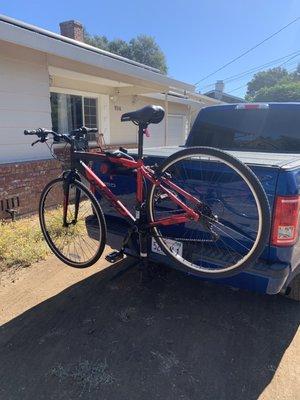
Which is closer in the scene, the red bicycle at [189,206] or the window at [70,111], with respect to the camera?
the red bicycle at [189,206]

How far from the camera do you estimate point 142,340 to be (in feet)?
8.96

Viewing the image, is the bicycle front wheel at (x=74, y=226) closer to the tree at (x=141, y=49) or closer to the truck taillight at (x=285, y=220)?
the truck taillight at (x=285, y=220)

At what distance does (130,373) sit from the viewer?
238 cm

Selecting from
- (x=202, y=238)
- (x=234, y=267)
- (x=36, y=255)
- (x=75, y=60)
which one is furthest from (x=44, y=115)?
(x=234, y=267)

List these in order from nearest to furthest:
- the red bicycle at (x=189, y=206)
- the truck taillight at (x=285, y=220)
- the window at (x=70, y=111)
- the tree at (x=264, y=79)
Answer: the truck taillight at (x=285, y=220) → the red bicycle at (x=189, y=206) → the window at (x=70, y=111) → the tree at (x=264, y=79)

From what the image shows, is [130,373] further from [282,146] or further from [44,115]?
[44,115]

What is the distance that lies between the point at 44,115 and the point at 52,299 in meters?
4.57

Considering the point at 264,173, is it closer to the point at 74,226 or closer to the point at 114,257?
the point at 114,257

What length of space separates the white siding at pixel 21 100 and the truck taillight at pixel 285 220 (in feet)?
17.4

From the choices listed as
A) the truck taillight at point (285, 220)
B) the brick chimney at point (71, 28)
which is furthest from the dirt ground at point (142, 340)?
the brick chimney at point (71, 28)

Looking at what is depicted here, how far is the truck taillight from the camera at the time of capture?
225 cm

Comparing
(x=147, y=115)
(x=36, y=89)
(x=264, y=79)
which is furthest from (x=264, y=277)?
(x=264, y=79)

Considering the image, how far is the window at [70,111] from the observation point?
8969mm

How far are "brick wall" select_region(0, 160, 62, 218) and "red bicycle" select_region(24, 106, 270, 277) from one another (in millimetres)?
3115
